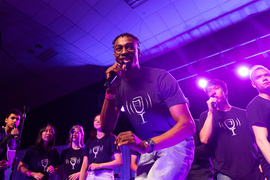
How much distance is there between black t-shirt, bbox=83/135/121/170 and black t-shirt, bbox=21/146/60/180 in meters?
0.90

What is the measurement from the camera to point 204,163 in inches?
101

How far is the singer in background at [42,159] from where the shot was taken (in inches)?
163

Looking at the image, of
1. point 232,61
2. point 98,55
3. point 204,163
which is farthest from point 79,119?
point 204,163

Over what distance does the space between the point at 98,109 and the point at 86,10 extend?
4938 mm

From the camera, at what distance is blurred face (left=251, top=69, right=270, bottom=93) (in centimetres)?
241

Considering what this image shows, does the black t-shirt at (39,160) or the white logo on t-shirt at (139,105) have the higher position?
the white logo on t-shirt at (139,105)

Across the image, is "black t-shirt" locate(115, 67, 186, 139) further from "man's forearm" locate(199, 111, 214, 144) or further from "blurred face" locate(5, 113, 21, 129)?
"blurred face" locate(5, 113, 21, 129)

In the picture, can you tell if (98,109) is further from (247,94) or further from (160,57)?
(247,94)

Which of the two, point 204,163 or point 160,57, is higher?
point 160,57

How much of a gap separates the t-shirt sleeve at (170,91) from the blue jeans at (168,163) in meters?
0.32

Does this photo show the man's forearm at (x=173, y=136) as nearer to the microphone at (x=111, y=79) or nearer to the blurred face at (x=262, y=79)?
the microphone at (x=111, y=79)

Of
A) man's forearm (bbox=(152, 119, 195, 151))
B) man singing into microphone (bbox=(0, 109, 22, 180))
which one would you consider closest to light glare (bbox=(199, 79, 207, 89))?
man singing into microphone (bbox=(0, 109, 22, 180))

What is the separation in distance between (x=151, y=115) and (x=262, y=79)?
1.73 meters

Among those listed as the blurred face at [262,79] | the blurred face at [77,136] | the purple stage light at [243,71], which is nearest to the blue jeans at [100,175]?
the blurred face at [77,136]
